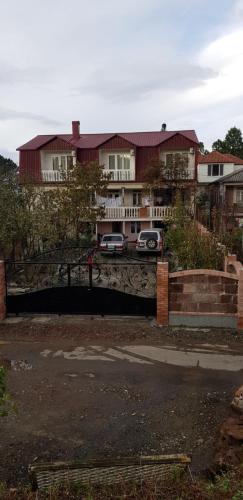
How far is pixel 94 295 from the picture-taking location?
11.2 meters

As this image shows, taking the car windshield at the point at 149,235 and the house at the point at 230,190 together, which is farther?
the house at the point at 230,190

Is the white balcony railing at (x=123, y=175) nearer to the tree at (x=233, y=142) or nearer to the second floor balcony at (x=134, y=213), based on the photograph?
the second floor balcony at (x=134, y=213)

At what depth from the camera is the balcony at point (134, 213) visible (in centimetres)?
3033

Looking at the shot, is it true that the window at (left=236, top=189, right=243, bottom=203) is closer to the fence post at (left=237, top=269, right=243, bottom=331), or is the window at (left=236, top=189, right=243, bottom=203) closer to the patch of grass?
the fence post at (left=237, top=269, right=243, bottom=331)

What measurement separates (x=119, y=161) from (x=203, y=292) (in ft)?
82.9

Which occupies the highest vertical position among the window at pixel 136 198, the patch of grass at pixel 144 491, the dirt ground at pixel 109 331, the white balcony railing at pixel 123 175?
the white balcony railing at pixel 123 175

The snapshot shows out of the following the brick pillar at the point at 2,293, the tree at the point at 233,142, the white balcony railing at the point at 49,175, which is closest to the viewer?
the brick pillar at the point at 2,293

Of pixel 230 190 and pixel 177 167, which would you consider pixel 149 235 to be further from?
pixel 230 190

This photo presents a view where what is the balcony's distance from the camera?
30328mm

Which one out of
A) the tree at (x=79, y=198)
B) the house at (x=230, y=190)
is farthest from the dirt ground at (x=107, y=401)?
the house at (x=230, y=190)

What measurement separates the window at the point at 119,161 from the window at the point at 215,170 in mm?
10494

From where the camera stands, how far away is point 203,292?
10.4 m

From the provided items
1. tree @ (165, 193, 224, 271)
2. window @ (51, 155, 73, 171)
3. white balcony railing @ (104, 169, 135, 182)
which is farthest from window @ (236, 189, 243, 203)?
tree @ (165, 193, 224, 271)

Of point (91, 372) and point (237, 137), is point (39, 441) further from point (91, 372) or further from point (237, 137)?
point (237, 137)
